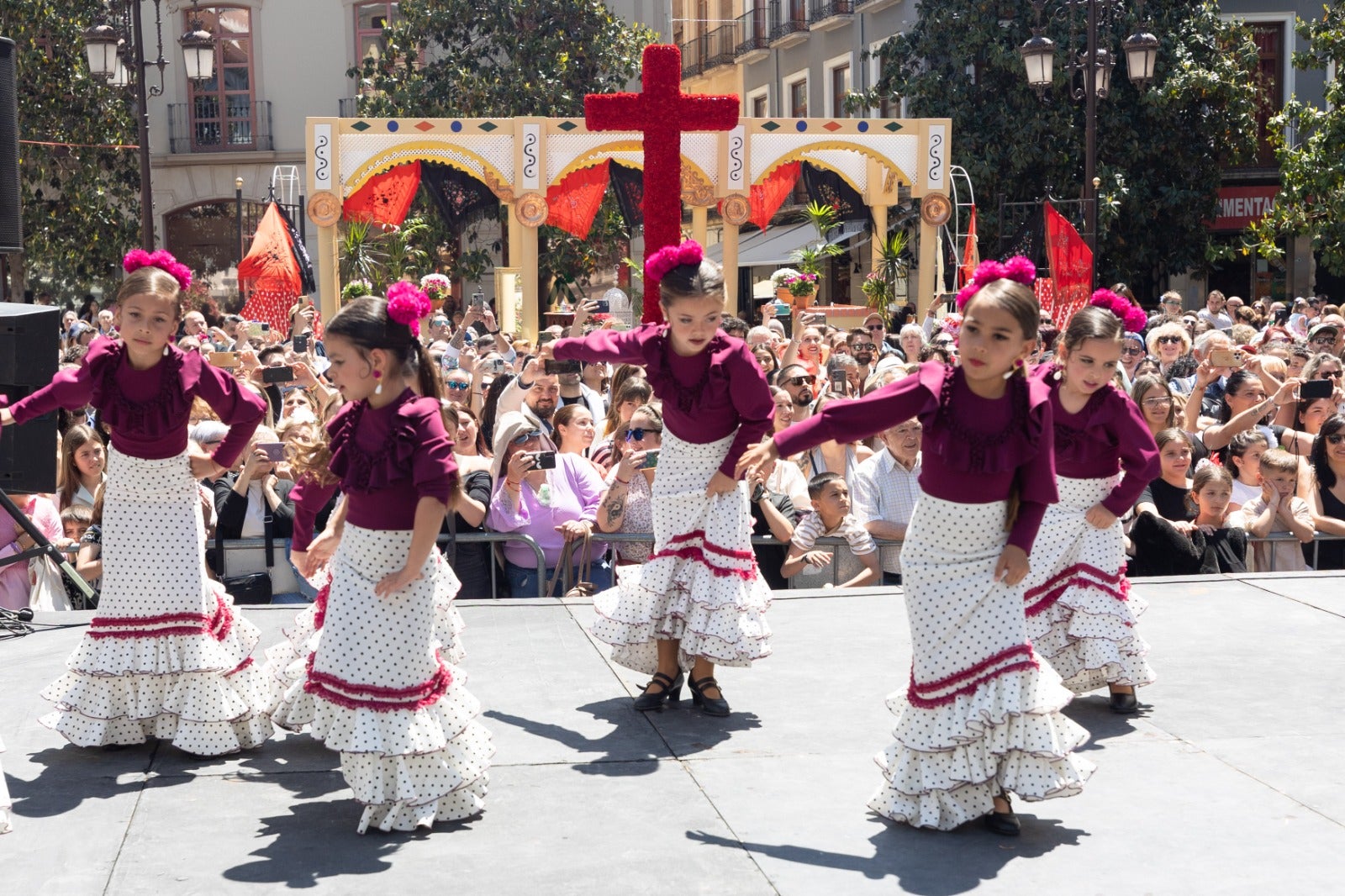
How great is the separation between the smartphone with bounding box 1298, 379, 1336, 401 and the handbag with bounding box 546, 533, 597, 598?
180 inches

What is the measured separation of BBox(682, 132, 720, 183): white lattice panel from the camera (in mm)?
18391

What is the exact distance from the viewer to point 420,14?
3119 cm

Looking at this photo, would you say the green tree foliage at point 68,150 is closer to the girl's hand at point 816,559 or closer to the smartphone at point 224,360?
the smartphone at point 224,360

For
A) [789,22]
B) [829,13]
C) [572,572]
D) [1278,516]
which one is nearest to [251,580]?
[572,572]

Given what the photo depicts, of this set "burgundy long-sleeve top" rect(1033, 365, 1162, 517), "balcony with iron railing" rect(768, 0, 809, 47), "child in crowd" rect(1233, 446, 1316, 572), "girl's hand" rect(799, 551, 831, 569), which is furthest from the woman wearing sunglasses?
"balcony with iron railing" rect(768, 0, 809, 47)

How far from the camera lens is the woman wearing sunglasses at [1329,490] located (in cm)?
846

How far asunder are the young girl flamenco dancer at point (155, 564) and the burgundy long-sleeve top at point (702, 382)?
4.37 ft

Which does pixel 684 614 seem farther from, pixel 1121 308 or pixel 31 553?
pixel 31 553

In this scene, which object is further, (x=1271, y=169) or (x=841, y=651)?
(x=1271, y=169)

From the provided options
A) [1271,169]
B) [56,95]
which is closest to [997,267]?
[1271,169]

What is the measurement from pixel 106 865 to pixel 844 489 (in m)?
4.37

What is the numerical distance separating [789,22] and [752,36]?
2437 millimetres

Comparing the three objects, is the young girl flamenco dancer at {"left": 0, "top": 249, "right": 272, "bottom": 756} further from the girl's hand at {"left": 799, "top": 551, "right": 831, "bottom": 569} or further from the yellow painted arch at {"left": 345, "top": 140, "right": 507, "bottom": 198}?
the yellow painted arch at {"left": 345, "top": 140, "right": 507, "bottom": 198}

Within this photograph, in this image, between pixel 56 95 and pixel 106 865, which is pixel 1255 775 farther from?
pixel 56 95
